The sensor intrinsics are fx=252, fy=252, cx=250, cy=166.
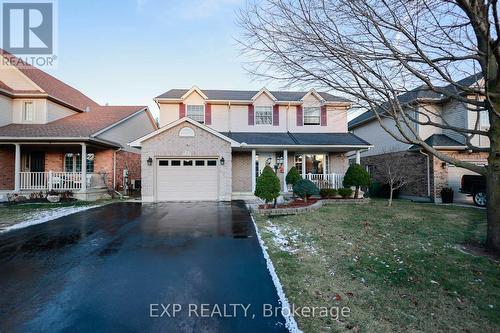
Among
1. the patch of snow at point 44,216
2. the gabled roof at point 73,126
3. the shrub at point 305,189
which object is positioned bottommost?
the patch of snow at point 44,216

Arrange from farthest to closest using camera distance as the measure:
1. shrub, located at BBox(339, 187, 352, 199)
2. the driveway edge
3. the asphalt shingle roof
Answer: the asphalt shingle roof < shrub, located at BBox(339, 187, 352, 199) < the driveway edge

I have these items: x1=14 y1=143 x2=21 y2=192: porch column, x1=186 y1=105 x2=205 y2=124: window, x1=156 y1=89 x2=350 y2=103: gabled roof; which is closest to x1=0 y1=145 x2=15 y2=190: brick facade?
x1=14 y1=143 x2=21 y2=192: porch column

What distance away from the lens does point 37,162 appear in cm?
1623

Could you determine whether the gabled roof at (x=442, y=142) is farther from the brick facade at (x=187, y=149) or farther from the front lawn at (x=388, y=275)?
the brick facade at (x=187, y=149)

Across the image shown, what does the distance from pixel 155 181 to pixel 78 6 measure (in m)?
8.68

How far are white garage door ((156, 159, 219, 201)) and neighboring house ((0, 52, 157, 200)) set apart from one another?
14.2 feet

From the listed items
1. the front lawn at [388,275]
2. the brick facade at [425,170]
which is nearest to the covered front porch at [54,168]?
the front lawn at [388,275]

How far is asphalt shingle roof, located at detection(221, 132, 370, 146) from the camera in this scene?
A: 48.0 feet

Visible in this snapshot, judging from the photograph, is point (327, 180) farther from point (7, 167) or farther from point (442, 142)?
point (7, 167)

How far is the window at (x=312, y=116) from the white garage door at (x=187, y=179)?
23.3 ft

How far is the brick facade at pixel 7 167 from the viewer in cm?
1487

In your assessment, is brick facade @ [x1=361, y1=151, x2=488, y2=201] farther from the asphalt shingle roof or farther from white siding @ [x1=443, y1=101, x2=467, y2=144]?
the asphalt shingle roof

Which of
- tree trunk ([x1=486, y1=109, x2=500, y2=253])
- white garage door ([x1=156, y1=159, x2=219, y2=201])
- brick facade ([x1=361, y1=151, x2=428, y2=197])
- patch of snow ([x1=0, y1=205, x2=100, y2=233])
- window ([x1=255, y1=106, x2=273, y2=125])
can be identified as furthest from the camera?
window ([x1=255, y1=106, x2=273, y2=125])

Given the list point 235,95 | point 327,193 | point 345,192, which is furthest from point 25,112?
point 345,192
